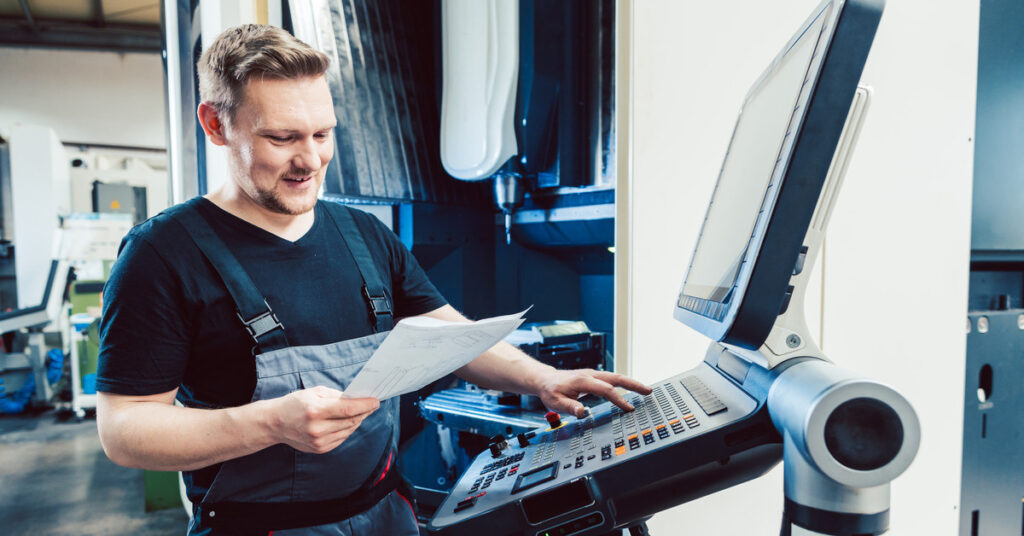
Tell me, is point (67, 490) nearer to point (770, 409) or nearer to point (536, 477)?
point (536, 477)

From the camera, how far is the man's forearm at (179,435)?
743 mm

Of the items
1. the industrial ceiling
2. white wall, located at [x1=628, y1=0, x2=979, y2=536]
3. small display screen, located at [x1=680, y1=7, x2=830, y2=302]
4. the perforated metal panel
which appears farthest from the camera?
the industrial ceiling

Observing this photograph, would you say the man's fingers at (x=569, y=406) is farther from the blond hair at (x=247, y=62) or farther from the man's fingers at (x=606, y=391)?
the blond hair at (x=247, y=62)

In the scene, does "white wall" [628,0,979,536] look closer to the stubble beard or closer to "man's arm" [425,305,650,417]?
"man's arm" [425,305,650,417]

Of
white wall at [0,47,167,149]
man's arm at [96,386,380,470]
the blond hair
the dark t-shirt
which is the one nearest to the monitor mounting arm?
man's arm at [96,386,380,470]

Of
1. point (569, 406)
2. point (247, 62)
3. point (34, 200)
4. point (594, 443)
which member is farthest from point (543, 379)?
point (34, 200)

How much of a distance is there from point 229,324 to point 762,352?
77 centimetres

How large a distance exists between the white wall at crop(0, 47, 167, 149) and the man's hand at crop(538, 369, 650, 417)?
7098mm

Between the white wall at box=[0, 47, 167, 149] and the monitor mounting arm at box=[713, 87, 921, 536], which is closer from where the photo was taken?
the monitor mounting arm at box=[713, 87, 921, 536]

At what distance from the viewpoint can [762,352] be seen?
0.63 m

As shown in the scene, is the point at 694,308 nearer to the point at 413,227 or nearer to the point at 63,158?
the point at 413,227

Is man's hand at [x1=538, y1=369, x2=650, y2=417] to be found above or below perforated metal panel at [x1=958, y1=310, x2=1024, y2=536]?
above

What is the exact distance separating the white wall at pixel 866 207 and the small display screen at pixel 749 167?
0.98 ft

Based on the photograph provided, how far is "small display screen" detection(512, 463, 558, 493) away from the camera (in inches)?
24.4
